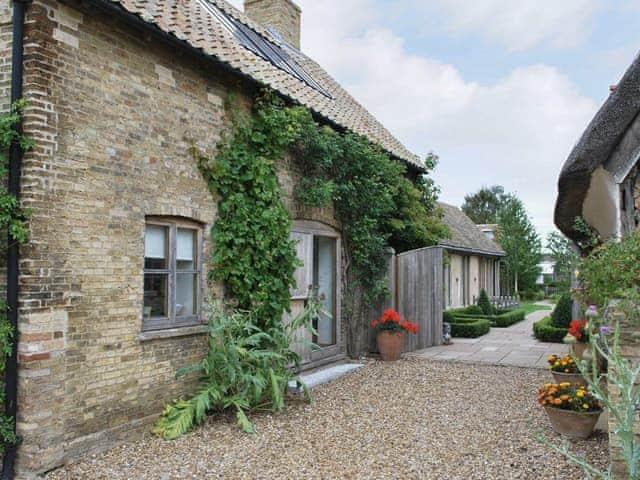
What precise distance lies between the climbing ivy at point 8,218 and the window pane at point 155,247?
4.82 feet

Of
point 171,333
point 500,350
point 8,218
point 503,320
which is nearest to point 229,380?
point 171,333

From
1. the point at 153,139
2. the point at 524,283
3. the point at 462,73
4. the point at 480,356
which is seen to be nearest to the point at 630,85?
the point at 153,139

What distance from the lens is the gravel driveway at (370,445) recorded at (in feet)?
15.4

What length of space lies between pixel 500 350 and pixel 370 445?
7223 millimetres

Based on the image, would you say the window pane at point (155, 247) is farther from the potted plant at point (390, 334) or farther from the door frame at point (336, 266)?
the potted plant at point (390, 334)

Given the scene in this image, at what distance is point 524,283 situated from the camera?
34781 millimetres

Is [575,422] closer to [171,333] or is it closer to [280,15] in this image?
[171,333]

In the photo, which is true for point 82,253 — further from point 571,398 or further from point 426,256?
point 426,256

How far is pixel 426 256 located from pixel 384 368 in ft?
9.61

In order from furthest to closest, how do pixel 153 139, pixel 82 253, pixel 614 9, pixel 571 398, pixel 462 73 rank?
pixel 462 73 < pixel 614 9 < pixel 153 139 < pixel 571 398 < pixel 82 253

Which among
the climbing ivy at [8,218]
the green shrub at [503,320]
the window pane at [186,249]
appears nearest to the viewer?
the climbing ivy at [8,218]

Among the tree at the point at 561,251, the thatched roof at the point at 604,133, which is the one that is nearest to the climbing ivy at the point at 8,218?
the thatched roof at the point at 604,133

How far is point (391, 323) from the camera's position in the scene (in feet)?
33.7

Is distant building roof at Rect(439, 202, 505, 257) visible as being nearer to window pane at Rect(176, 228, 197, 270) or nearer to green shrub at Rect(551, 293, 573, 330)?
green shrub at Rect(551, 293, 573, 330)
